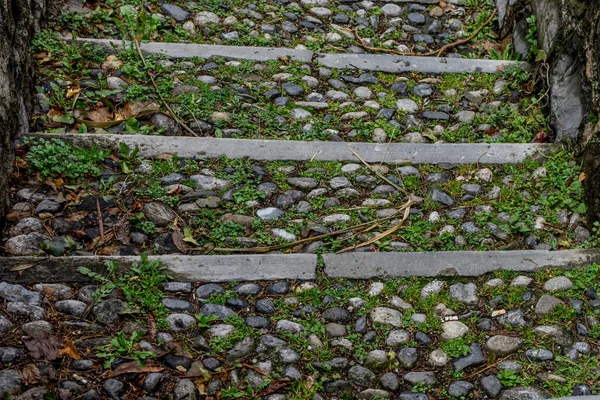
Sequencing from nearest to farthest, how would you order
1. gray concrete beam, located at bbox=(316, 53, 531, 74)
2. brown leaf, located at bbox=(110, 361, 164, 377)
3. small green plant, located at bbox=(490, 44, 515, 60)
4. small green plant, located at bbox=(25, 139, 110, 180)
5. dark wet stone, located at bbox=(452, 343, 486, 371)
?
brown leaf, located at bbox=(110, 361, 164, 377) → dark wet stone, located at bbox=(452, 343, 486, 371) → small green plant, located at bbox=(25, 139, 110, 180) → gray concrete beam, located at bbox=(316, 53, 531, 74) → small green plant, located at bbox=(490, 44, 515, 60)

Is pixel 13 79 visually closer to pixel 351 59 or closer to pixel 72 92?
pixel 72 92

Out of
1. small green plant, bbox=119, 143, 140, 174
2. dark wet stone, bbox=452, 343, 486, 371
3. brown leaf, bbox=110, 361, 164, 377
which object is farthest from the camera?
small green plant, bbox=119, 143, 140, 174

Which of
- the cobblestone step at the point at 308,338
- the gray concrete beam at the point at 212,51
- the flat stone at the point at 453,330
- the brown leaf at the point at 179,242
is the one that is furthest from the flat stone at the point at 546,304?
the gray concrete beam at the point at 212,51

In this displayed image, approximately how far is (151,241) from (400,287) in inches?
42.4

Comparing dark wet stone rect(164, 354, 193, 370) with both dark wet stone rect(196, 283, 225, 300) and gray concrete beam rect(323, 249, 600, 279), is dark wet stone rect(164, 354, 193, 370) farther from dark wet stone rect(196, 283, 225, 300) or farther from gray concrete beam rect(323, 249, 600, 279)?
gray concrete beam rect(323, 249, 600, 279)

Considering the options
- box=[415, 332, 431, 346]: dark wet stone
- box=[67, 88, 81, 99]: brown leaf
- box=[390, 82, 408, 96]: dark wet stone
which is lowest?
box=[415, 332, 431, 346]: dark wet stone

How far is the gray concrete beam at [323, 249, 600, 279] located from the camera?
9.52ft

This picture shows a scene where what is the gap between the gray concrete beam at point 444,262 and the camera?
2.90m

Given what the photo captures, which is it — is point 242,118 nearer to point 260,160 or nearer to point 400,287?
point 260,160

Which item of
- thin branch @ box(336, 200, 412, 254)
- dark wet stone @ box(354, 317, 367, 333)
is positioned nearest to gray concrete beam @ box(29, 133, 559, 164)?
thin branch @ box(336, 200, 412, 254)

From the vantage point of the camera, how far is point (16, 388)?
222 cm

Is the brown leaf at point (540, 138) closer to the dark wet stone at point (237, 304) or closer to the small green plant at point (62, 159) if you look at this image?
the dark wet stone at point (237, 304)

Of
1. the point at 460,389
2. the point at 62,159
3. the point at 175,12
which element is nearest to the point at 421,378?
the point at 460,389

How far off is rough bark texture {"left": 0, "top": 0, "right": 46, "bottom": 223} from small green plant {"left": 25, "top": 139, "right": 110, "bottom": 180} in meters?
0.11
